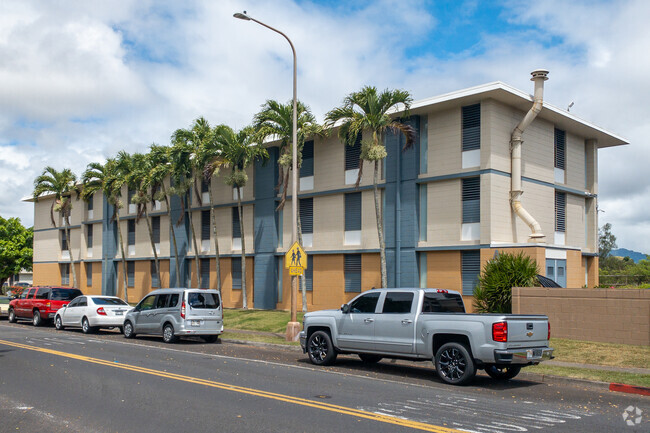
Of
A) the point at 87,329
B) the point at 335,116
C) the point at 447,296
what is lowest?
the point at 87,329

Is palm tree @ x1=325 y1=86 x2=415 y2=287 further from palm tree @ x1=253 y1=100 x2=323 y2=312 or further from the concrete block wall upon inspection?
the concrete block wall

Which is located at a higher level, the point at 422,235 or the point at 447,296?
the point at 422,235

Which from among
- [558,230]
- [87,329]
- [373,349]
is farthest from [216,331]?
[558,230]

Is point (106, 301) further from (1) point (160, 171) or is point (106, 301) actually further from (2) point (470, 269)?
(2) point (470, 269)

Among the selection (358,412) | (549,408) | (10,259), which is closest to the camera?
(358,412)

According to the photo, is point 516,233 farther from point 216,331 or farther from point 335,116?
point 216,331

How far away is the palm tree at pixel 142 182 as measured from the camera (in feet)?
121

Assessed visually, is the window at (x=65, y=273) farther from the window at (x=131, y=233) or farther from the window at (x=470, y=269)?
the window at (x=470, y=269)

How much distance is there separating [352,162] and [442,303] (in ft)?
54.3

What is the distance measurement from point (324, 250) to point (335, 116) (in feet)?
24.6

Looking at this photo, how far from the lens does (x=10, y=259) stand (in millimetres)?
69000

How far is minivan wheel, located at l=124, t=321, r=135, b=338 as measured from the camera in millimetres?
22562

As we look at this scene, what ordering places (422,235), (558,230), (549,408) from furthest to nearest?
(558,230), (422,235), (549,408)

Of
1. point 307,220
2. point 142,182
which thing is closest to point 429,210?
point 307,220
